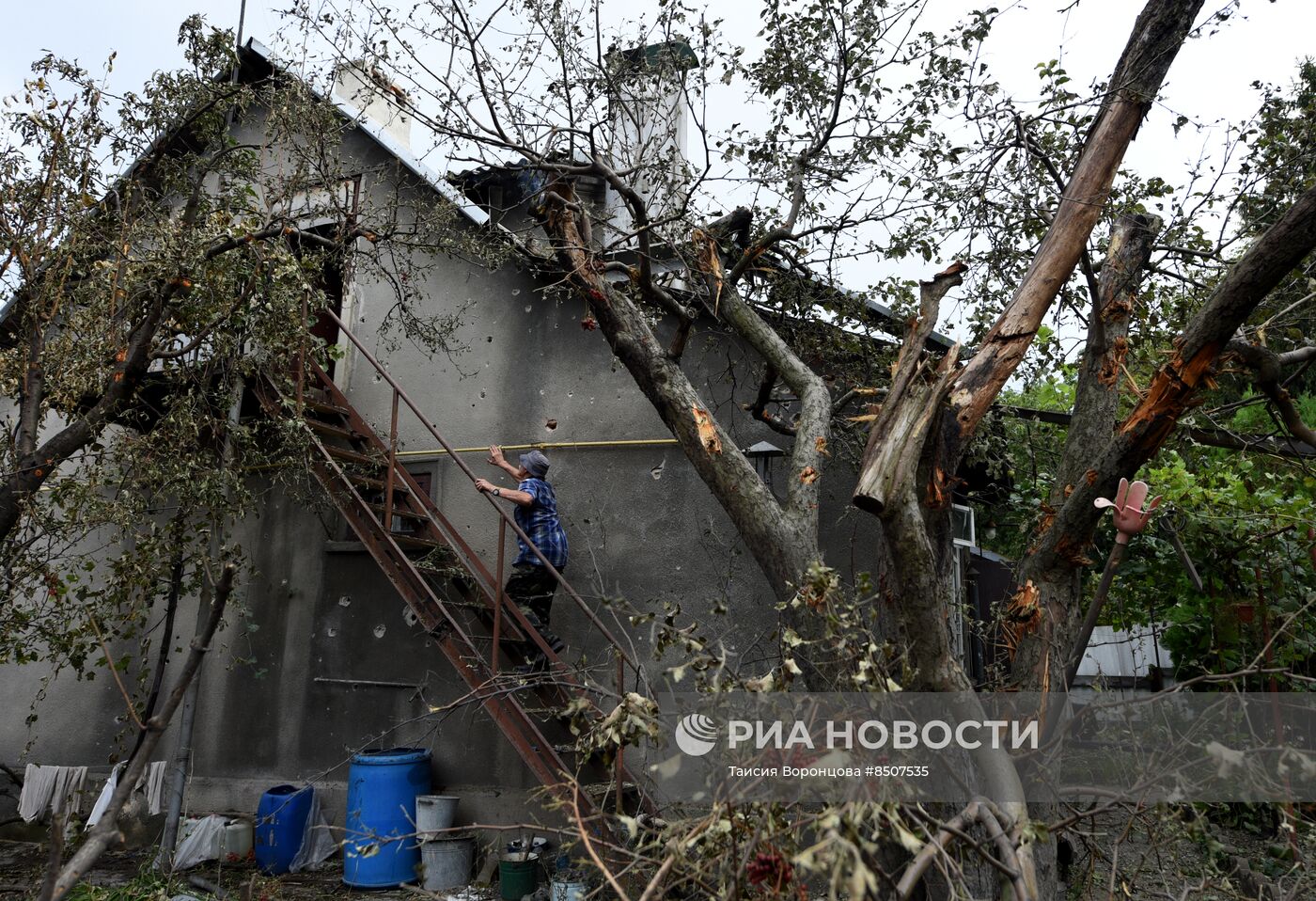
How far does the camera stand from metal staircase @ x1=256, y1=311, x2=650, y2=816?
21.0ft

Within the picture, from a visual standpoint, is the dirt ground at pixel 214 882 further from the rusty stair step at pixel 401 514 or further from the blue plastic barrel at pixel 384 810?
the rusty stair step at pixel 401 514

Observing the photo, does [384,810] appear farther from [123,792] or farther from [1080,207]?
[1080,207]

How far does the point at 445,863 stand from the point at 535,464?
9.61ft

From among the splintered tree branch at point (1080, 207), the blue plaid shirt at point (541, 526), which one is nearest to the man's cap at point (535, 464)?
the blue plaid shirt at point (541, 526)

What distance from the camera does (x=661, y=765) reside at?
288 cm

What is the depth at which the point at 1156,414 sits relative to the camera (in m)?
4.37

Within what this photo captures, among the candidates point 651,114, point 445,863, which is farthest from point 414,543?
point 651,114

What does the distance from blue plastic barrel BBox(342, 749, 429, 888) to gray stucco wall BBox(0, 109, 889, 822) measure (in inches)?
15.6

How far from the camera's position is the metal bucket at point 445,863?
6703 mm

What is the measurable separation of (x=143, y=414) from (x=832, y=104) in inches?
246

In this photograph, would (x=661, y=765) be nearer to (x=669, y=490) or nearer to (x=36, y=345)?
(x=669, y=490)

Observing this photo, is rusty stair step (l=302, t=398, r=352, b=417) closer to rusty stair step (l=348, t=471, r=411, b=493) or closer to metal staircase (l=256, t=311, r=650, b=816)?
metal staircase (l=256, t=311, r=650, b=816)

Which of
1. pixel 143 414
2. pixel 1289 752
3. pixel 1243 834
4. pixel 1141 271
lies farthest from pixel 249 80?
pixel 1243 834

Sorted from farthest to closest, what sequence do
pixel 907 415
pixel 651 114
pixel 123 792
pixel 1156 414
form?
1. pixel 651 114
2. pixel 907 415
3. pixel 1156 414
4. pixel 123 792
